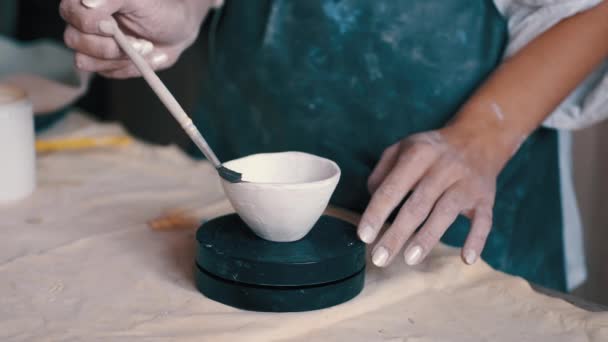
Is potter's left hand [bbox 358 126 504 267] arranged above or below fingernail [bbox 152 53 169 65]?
below

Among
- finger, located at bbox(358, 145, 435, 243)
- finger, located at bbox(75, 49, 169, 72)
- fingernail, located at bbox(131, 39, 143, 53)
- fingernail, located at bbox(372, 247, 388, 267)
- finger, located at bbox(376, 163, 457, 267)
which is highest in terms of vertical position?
fingernail, located at bbox(131, 39, 143, 53)

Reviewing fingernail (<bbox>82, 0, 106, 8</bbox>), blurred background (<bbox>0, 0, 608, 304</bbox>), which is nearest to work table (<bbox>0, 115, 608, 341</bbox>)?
fingernail (<bbox>82, 0, 106, 8</bbox>)

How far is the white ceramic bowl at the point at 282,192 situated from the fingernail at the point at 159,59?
31 cm

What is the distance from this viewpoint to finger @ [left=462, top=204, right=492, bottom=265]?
0.96 m

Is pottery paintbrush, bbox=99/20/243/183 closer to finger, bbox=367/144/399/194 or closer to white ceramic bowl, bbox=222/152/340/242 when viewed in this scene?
white ceramic bowl, bbox=222/152/340/242

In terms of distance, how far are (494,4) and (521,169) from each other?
292mm

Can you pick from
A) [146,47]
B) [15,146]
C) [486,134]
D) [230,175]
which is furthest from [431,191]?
[15,146]

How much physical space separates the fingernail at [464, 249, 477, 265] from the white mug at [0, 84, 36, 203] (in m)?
0.72

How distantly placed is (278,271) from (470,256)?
26 cm

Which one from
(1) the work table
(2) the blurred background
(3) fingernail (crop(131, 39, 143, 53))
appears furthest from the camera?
(2) the blurred background

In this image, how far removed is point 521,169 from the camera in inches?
51.2

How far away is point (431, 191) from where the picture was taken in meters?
1.00

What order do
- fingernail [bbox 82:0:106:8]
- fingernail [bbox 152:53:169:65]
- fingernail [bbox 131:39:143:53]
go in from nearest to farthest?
fingernail [bbox 82:0:106:8] → fingernail [bbox 131:39:143:53] → fingernail [bbox 152:53:169:65]

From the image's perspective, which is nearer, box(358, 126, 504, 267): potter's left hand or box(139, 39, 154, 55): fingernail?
box(358, 126, 504, 267): potter's left hand
